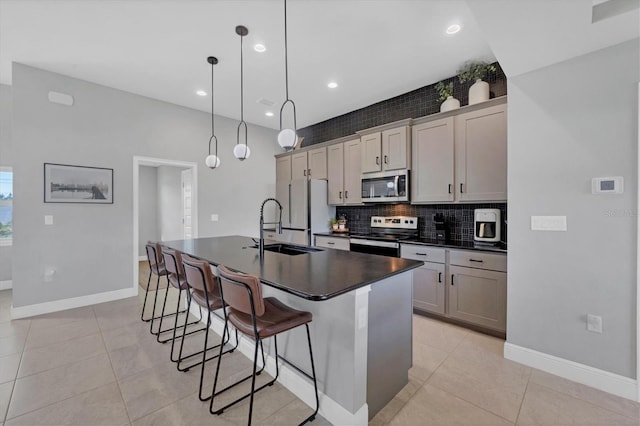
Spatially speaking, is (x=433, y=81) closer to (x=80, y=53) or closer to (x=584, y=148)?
(x=584, y=148)

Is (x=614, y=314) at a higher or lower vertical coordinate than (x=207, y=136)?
lower

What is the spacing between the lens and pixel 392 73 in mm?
3428

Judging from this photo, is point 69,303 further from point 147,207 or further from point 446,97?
point 446,97

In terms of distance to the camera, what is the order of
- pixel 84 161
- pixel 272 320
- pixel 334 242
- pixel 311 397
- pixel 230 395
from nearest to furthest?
pixel 272 320 < pixel 311 397 < pixel 230 395 < pixel 84 161 < pixel 334 242

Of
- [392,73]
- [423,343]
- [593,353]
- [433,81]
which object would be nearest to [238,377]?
[423,343]

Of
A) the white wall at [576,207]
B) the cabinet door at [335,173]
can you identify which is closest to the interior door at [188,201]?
the cabinet door at [335,173]

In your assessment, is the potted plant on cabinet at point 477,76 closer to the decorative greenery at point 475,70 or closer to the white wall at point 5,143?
the decorative greenery at point 475,70

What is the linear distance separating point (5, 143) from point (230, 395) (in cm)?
552

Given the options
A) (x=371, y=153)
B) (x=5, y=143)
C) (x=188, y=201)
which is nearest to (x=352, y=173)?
(x=371, y=153)

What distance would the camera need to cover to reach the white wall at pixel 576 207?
6.15ft

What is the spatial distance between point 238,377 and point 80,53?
12.3 ft

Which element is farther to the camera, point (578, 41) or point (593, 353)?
point (593, 353)

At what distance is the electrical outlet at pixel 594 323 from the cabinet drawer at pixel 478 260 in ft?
2.29

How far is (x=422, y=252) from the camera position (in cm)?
322
